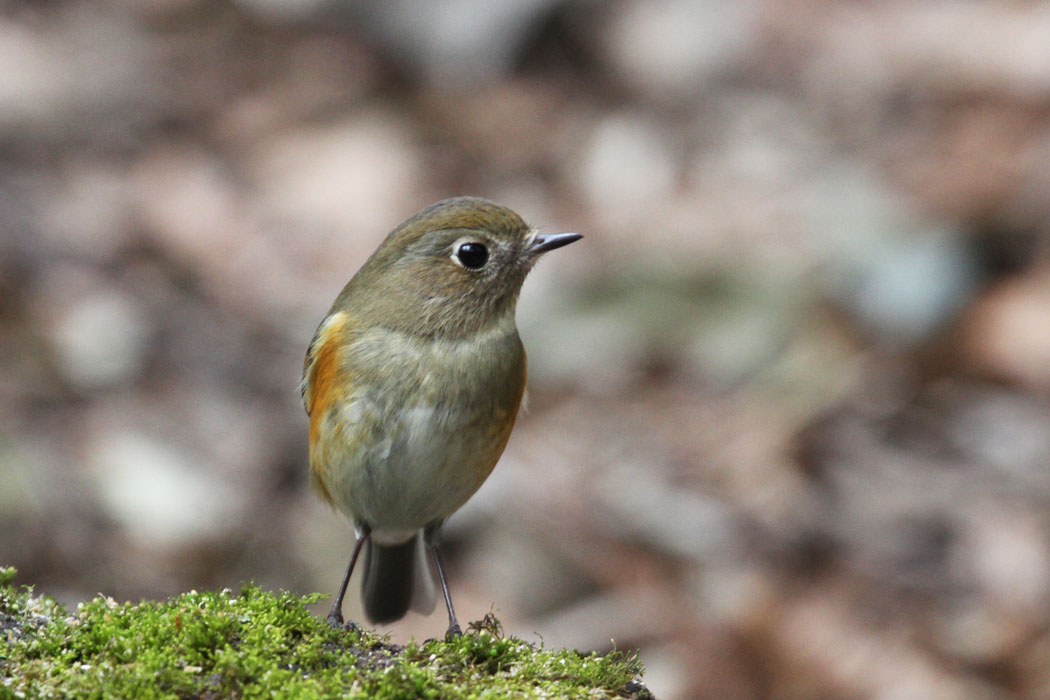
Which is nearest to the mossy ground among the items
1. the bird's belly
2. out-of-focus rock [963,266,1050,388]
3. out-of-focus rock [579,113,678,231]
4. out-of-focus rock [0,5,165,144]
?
the bird's belly

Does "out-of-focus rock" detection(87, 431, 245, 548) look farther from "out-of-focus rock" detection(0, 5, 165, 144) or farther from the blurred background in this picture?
"out-of-focus rock" detection(0, 5, 165, 144)

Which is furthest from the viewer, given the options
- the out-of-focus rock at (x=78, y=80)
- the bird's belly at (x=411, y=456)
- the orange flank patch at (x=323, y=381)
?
the out-of-focus rock at (x=78, y=80)

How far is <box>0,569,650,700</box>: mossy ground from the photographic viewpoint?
2.11 m

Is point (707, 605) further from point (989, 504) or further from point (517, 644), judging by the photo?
point (517, 644)

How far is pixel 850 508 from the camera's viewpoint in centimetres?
553

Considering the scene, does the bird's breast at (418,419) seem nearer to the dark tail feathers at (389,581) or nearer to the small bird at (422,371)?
the small bird at (422,371)

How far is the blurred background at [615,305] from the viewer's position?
5.14m

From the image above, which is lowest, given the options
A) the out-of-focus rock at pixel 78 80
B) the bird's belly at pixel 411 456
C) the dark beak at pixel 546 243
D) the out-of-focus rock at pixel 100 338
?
the bird's belly at pixel 411 456

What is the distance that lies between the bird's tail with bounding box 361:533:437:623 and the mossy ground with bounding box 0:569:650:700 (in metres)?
1.48

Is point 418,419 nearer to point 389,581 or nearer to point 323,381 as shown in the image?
point 323,381

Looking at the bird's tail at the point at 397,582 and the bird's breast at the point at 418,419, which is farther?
the bird's tail at the point at 397,582

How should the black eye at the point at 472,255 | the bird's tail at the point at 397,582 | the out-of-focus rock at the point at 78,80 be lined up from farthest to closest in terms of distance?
1. the out-of-focus rock at the point at 78,80
2. the bird's tail at the point at 397,582
3. the black eye at the point at 472,255

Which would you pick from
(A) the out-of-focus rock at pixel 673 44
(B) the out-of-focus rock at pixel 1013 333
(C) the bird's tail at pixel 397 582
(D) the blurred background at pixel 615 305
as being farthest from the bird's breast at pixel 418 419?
(A) the out-of-focus rock at pixel 673 44

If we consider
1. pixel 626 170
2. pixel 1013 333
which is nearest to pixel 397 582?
pixel 1013 333
